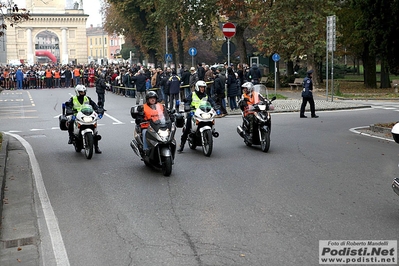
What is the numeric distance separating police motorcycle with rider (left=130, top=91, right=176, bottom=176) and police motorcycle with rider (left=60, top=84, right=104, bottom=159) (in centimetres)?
173

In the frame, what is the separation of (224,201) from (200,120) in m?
5.01

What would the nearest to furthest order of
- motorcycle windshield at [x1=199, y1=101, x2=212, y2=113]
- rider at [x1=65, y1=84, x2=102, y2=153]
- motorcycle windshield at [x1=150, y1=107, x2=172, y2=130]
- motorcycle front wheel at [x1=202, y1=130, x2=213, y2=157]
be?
1. motorcycle windshield at [x1=150, y1=107, x2=172, y2=130]
2. motorcycle front wheel at [x1=202, y1=130, x2=213, y2=157]
3. motorcycle windshield at [x1=199, y1=101, x2=212, y2=113]
4. rider at [x1=65, y1=84, x2=102, y2=153]

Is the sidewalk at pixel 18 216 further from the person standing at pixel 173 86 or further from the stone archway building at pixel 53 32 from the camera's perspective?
the stone archway building at pixel 53 32

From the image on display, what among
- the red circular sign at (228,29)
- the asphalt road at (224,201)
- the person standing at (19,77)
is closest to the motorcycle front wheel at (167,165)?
the asphalt road at (224,201)

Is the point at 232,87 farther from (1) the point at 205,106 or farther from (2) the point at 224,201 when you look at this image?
(2) the point at 224,201

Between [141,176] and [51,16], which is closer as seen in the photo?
[141,176]

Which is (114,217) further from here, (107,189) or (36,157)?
(36,157)

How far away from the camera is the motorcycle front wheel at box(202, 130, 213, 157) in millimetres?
13805

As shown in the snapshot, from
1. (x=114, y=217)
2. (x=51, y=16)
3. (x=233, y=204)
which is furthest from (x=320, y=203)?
(x=51, y=16)

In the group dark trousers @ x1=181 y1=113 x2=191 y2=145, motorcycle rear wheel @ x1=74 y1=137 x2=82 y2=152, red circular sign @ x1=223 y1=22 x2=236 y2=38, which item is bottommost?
motorcycle rear wheel @ x1=74 y1=137 x2=82 y2=152

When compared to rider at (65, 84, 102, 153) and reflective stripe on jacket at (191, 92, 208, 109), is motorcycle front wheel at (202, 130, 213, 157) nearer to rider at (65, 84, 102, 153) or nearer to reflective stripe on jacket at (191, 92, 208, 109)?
reflective stripe on jacket at (191, 92, 208, 109)

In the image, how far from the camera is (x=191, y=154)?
14344mm

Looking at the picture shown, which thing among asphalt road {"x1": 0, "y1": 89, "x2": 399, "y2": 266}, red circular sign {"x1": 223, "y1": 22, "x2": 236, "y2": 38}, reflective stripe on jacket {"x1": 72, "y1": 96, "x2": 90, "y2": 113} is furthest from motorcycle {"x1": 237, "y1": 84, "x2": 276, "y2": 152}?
red circular sign {"x1": 223, "y1": 22, "x2": 236, "y2": 38}

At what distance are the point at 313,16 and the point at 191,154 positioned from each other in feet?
90.9
